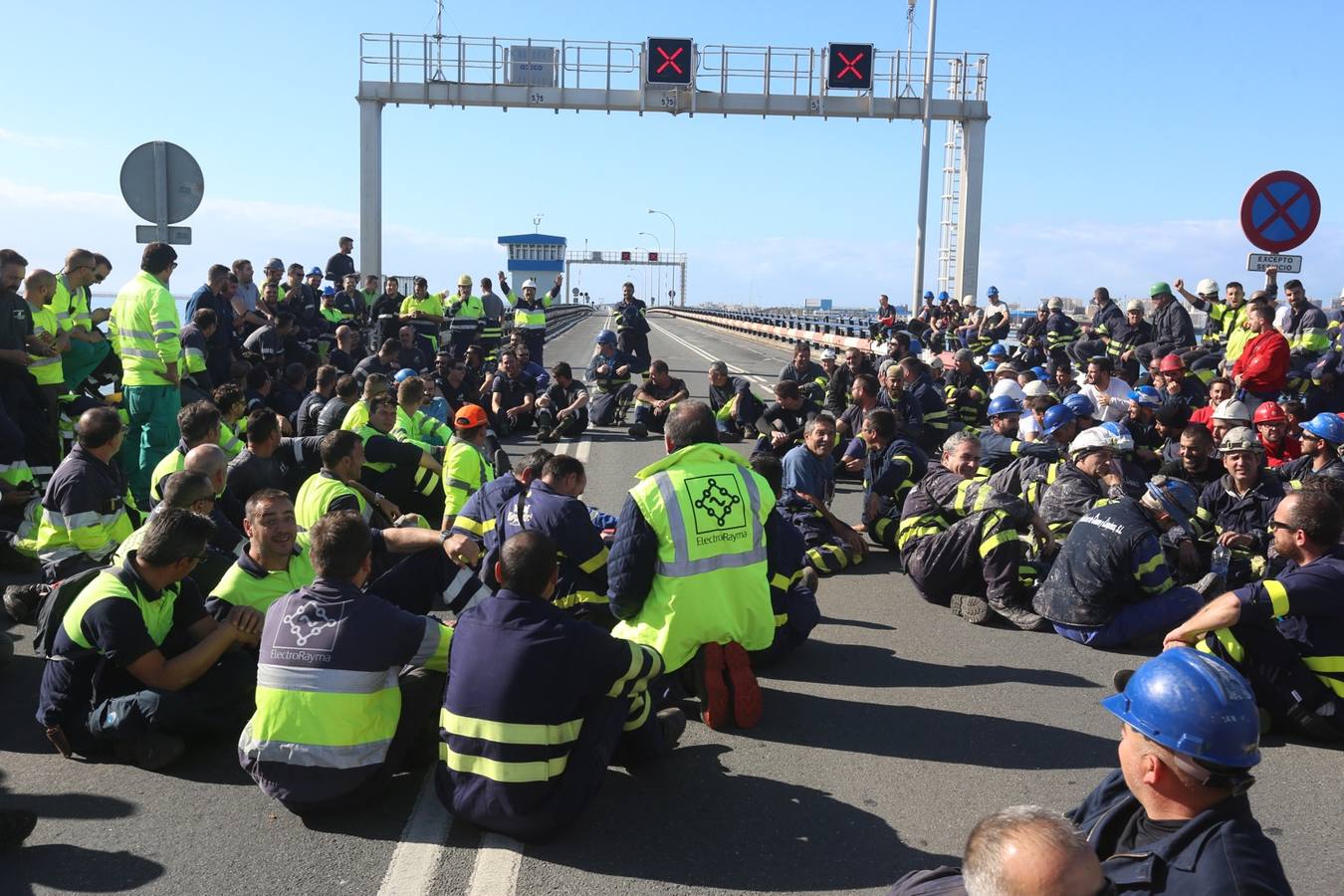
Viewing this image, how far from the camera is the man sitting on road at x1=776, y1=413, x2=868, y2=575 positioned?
343 inches

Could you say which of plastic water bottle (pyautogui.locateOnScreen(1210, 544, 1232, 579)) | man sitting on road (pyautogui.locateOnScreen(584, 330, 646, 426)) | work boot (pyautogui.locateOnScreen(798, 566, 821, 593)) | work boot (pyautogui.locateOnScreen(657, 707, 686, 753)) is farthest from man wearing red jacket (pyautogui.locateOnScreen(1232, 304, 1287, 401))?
work boot (pyautogui.locateOnScreen(657, 707, 686, 753))

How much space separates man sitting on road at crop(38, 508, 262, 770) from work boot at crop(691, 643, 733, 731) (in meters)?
2.08

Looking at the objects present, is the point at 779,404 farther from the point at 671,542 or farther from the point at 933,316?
the point at 933,316

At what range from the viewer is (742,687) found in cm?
565

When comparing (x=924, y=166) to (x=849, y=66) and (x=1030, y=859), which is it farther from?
(x=1030, y=859)

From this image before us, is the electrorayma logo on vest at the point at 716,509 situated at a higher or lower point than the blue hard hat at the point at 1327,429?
lower

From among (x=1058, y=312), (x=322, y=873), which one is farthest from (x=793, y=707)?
(x=1058, y=312)

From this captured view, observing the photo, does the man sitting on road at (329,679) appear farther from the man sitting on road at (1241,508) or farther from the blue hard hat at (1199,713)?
the man sitting on road at (1241,508)

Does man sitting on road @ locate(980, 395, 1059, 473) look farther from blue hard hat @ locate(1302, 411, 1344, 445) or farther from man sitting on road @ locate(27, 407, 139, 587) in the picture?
man sitting on road @ locate(27, 407, 139, 587)

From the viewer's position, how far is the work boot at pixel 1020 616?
7.33 m

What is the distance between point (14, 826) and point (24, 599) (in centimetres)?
326

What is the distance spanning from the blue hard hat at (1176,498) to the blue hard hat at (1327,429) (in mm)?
1003

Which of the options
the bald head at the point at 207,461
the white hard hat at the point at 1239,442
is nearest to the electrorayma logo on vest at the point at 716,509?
the bald head at the point at 207,461

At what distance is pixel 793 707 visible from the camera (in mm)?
5973
